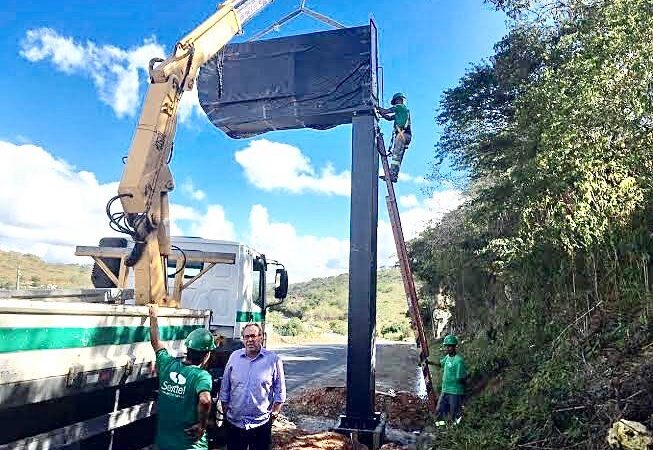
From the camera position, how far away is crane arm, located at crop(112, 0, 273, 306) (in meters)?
5.14

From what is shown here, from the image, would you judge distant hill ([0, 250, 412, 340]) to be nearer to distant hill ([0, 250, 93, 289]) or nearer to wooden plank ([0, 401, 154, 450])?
distant hill ([0, 250, 93, 289])

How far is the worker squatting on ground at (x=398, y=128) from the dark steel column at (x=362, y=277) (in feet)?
2.18

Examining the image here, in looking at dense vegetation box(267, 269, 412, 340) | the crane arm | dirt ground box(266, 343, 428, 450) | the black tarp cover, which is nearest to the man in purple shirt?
the crane arm

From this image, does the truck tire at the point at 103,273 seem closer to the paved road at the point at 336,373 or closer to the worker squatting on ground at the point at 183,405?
the worker squatting on ground at the point at 183,405

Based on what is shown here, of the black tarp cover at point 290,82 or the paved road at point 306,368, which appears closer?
the black tarp cover at point 290,82

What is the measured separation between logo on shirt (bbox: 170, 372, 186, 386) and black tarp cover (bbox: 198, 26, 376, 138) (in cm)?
485

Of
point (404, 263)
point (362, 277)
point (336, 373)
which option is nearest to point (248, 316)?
point (362, 277)

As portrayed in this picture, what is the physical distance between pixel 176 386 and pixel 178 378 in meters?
0.05

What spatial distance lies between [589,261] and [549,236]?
64 cm

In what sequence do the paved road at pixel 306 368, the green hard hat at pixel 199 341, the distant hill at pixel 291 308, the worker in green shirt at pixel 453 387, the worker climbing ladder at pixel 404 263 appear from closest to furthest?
1. the green hard hat at pixel 199 341
2. the worker in green shirt at pixel 453 387
3. the worker climbing ladder at pixel 404 263
4. the paved road at pixel 306 368
5. the distant hill at pixel 291 308

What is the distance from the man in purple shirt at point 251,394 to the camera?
4215mm

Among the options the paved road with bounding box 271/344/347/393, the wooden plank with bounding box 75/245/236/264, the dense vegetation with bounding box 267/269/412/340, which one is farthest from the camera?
the dense vegetation with bounding box 267/269/412/340

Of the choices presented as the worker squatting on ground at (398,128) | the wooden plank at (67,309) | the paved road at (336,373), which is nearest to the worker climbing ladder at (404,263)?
the worker squatting on ground at (398,128)

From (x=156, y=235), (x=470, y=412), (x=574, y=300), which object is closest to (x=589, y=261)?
(x=574, y=300)
